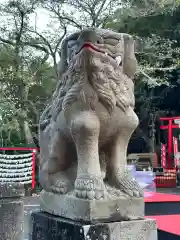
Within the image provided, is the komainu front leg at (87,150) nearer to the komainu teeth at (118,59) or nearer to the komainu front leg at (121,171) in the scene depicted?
the komainu front leg at (121,171)

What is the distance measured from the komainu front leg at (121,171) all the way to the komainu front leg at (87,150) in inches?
5.3

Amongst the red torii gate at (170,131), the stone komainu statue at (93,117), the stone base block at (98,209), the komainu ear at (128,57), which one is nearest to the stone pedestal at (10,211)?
the stone komainu statue at (93,117)

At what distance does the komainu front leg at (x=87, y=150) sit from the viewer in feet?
7.36

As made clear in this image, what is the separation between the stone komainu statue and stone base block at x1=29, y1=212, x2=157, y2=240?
168mm

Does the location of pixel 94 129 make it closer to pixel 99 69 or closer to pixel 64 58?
pixel 99 69

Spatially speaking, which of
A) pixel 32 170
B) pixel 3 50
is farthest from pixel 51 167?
pixel 3 50

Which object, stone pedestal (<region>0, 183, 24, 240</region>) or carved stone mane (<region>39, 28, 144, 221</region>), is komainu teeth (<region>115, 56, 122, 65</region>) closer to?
carved stone mane (<region>39, 28, 144, 221</region>)

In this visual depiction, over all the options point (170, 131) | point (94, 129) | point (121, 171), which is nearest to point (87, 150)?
point (94, 129)

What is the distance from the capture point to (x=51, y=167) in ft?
8.41

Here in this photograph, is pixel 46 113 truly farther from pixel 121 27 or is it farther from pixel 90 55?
pixel 121 27

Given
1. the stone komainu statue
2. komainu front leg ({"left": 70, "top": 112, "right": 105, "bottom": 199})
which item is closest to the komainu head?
the stone komainu statue

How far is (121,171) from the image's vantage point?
2400mm

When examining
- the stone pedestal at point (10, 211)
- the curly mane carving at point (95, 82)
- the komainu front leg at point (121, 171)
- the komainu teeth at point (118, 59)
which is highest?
the komainu teeth at point (118, 59)

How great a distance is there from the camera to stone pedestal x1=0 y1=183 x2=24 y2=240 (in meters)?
3.31
